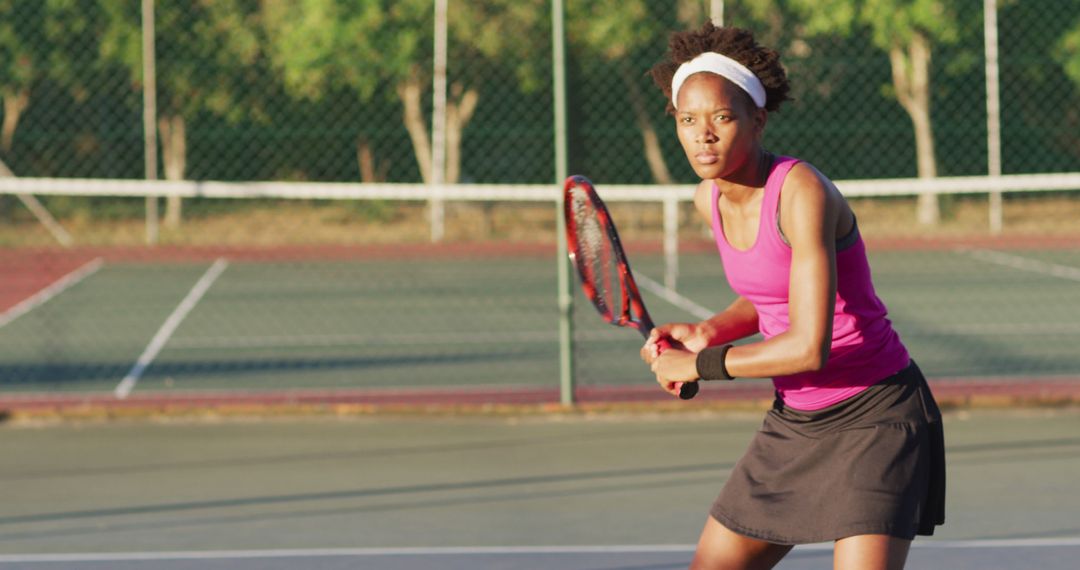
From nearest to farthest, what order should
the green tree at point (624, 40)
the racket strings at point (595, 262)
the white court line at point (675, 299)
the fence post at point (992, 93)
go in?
the racket strings at point (595, 262), the white court line at point (675, 299), the fence post at point (992, 93), the green tree at point (624, 40)

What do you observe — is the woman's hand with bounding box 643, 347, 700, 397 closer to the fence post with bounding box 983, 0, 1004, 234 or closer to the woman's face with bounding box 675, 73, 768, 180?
the woman's face with bounding box 675, 73, 768, 180

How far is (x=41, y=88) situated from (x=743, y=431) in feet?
40.6

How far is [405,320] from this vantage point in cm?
1344

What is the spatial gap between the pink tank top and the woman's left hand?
7.3 inches

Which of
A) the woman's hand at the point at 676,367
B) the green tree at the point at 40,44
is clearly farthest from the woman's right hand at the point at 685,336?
the green tree at the point at 40,44

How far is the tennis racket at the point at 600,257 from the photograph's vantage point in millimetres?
3932

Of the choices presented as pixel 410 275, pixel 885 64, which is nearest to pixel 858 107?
pixel 885 64

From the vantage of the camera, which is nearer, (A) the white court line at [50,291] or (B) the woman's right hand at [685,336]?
(B) the woman's right hand at [685,336]

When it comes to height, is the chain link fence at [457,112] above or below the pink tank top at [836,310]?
above

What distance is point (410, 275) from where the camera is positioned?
58.4 feet

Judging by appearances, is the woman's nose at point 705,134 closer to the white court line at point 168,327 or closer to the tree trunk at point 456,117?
the white court line at point 168,327

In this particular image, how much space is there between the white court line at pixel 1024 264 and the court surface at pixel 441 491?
9.81 meters

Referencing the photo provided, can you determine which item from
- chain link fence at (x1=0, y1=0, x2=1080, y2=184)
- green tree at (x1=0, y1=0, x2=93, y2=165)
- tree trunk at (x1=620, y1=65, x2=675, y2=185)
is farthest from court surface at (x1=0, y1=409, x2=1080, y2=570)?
green tree at (x1=0, y1=0, x2=93, y2=165)

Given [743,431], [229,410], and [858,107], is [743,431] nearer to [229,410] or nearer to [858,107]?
[229,410]
